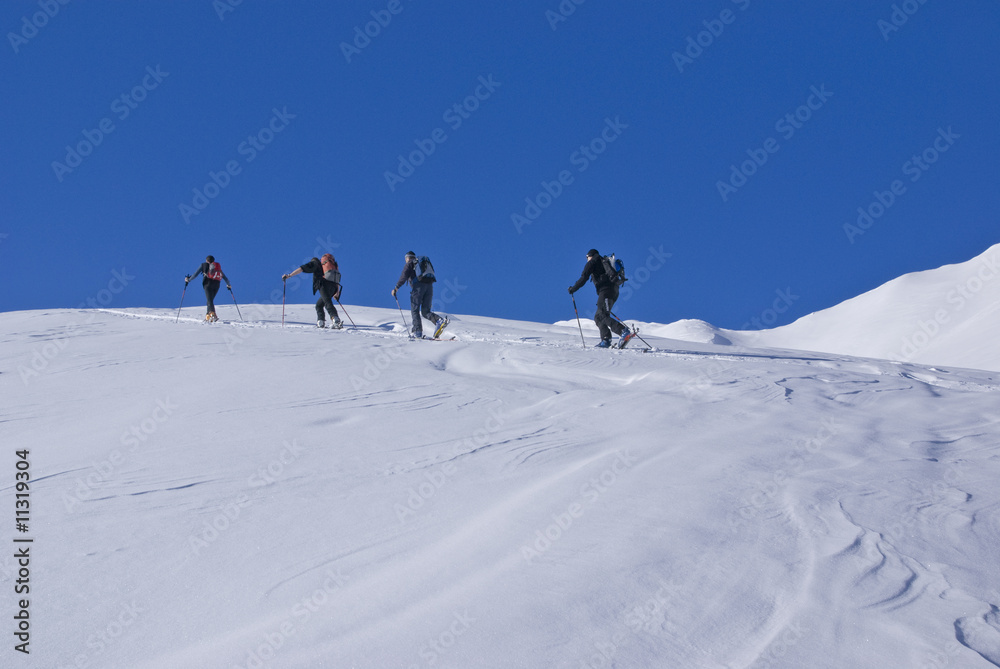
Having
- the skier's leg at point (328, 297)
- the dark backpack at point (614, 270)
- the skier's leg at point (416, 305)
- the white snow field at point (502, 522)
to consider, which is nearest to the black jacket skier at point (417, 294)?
the skier's leg at point (416, 305)

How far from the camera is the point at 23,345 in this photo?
35.3 ft

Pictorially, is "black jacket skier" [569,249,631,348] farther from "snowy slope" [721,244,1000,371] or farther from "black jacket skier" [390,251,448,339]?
"snowy slope" [721,244,1000,371]

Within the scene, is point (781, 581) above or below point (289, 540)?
below

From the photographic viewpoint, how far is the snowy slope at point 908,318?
110ft

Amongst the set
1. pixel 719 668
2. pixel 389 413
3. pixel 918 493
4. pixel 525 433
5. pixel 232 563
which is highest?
pixel 389 413

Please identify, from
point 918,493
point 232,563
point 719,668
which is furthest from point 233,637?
point 918,493

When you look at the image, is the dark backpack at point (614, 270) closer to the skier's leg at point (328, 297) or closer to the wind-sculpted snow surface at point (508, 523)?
the wind-sculpted snow surface at point (508, 523)

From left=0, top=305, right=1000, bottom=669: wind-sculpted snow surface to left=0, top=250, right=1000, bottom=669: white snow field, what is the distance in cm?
2

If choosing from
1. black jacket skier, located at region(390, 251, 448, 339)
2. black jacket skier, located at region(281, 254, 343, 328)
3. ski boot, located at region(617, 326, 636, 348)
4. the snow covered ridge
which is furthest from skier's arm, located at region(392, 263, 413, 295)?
the snow covered ridge

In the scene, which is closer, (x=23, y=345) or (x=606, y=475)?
(x=606, y=475)

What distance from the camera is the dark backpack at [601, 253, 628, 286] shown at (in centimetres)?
1161

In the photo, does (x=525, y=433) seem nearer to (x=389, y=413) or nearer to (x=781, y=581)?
(x=389, y=413)

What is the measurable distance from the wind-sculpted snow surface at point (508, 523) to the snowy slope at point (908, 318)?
27919 millimetres

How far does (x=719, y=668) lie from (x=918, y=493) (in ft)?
8.27
